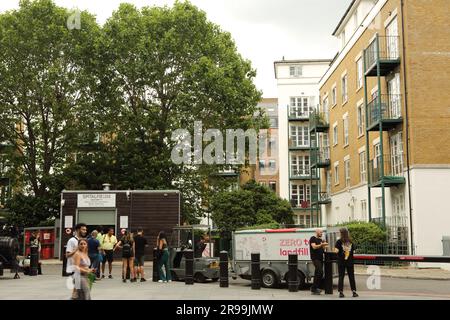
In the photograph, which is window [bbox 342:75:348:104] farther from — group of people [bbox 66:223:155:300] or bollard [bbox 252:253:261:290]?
bollard [bbox 252:253:261:290]

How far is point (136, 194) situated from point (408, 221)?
583 inches

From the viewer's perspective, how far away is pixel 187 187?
3766cm

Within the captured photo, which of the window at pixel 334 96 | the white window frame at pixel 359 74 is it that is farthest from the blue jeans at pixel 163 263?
the window at pixel 334 96

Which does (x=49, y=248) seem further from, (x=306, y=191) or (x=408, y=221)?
(x=306, y=191)

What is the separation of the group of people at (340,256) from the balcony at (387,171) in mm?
12461

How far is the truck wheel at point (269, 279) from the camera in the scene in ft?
→ 57.9

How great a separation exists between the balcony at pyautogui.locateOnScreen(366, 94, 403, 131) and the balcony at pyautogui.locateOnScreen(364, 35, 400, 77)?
1.36 meters

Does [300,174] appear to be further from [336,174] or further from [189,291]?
[189,291]

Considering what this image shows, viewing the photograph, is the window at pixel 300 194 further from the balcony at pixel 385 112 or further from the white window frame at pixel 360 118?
the balcony at pixel 385 112

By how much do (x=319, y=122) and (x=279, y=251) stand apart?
28.4m

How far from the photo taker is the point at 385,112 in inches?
1179

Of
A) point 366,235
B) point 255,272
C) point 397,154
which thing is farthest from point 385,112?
point 255,272
